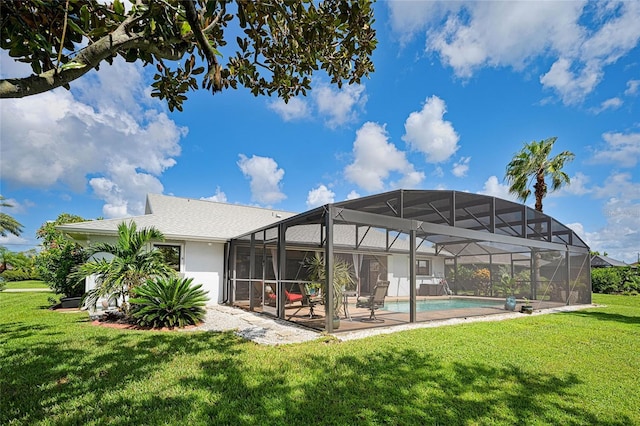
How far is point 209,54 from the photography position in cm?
216

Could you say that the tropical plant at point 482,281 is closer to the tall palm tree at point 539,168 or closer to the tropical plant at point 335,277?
the tall palm tree at point 539,168

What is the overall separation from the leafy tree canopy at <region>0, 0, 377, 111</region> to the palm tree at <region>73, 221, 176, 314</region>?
A: 6.81 meters

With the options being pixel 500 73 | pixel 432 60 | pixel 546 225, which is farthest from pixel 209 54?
pixel 546 225

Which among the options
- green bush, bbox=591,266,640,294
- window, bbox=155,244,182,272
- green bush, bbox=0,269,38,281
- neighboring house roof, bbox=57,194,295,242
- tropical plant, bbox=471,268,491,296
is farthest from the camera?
green bush, bbox=0,269,38,281

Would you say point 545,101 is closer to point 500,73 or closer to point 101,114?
point 500,73

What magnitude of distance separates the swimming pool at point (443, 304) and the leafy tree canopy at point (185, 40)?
31.4ft

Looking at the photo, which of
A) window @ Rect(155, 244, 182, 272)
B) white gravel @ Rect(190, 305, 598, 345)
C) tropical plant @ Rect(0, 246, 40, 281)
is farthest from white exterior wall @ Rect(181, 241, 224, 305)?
tropical plant @ Rect(0, 246, 40, 281)

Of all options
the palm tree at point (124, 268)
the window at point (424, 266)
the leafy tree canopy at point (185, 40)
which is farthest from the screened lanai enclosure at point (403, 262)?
the leafy tree canopy at point (185, 40)

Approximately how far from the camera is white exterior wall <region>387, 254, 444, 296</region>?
17703mm

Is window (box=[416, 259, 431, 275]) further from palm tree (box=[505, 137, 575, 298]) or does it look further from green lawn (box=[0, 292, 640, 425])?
green lawn (box=[0, 292, 640, 425])

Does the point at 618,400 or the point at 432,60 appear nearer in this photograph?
the point at 618,400

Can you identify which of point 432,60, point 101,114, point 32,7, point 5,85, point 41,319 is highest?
point 432,60

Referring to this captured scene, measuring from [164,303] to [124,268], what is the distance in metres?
1.57

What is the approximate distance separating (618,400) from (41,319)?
1228 centimetres
